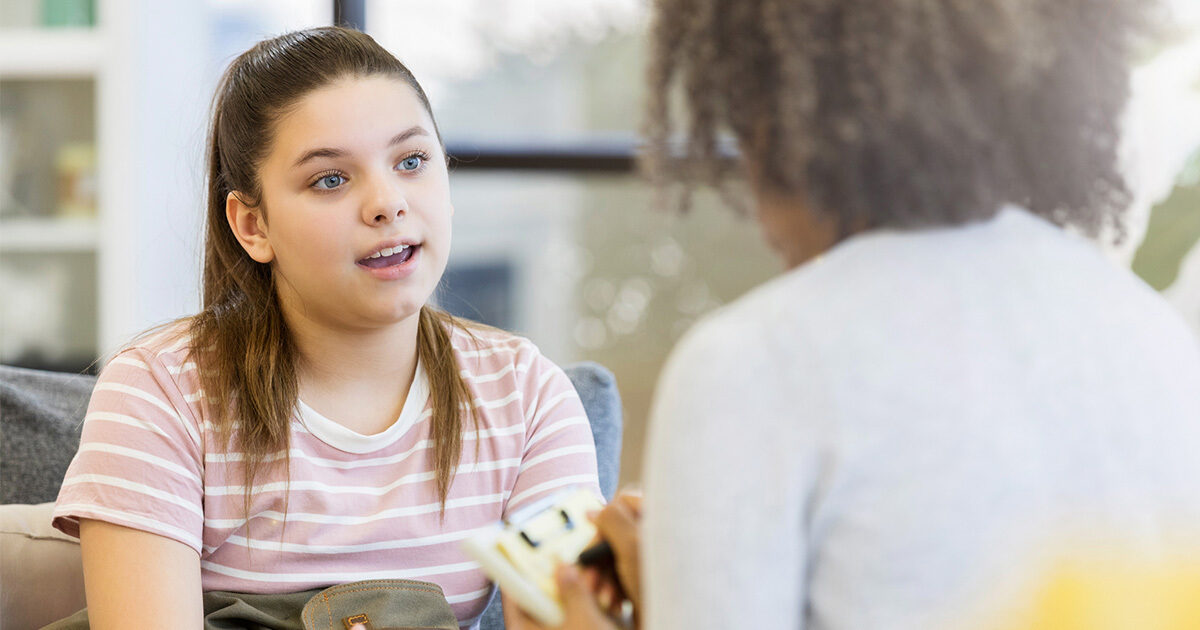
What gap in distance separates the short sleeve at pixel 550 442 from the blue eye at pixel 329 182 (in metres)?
0.30

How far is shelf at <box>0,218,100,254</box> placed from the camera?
8.45ft

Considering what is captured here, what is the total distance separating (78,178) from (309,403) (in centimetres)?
185

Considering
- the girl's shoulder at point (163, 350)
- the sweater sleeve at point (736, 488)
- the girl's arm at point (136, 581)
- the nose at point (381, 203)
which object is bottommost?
the girl's arm at point (136, 581)

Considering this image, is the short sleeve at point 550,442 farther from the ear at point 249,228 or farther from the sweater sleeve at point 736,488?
the sweater sleeve at point 736,488

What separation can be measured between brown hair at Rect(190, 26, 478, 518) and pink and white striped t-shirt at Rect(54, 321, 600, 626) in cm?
2

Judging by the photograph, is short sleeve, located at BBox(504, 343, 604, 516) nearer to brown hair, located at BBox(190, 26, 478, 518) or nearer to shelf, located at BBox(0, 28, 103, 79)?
brown hair, located at BBox(190, 26, 478, 518)

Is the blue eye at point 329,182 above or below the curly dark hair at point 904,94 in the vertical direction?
below

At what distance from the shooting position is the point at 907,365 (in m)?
0.54

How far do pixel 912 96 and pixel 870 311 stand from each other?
0.11 m

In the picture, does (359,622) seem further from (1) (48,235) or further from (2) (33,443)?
(1) (48,235)

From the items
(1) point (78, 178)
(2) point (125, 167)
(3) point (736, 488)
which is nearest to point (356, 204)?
(3) point (736, 488)

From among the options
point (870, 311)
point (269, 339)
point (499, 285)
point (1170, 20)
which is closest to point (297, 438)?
point (269, 339)

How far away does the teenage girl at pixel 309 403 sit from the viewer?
98 centimetres

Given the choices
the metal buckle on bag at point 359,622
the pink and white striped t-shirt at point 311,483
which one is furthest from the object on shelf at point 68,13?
the metal buckle on bag at point 359,622
